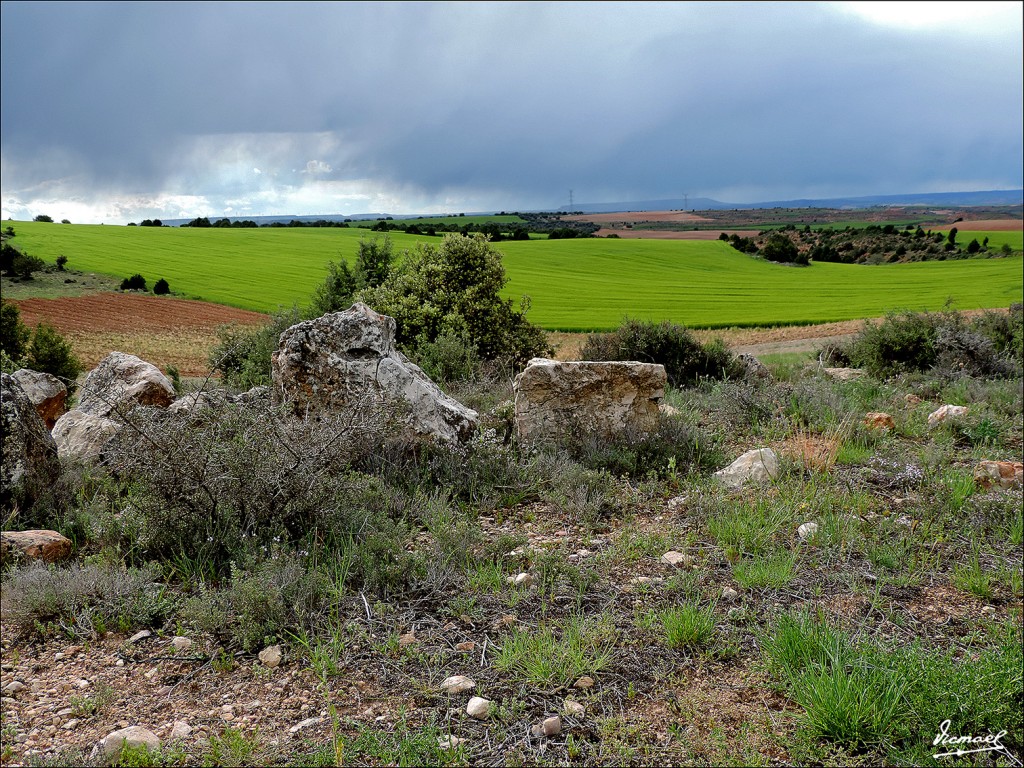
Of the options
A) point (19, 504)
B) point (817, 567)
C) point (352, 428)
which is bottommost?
point (817, 567)

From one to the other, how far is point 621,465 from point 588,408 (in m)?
0.95

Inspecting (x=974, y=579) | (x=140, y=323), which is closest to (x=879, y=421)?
(x=974, y=579)

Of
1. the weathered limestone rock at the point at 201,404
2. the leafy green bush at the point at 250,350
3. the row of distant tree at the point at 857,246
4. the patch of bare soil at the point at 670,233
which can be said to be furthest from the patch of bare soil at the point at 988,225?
the weathered limestone rock at the point at 201,404

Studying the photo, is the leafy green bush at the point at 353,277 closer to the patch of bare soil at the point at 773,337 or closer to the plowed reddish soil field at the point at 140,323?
the plowed reddish soil field at the point at 140,323

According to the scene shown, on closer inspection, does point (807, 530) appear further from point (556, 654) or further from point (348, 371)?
point (348, 371)

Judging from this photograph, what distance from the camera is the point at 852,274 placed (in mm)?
45344

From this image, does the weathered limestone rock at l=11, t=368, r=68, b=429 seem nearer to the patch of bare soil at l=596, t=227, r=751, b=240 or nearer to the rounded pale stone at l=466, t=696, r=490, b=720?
the rounded pale stone at l=466, t=696, r=490, b=720

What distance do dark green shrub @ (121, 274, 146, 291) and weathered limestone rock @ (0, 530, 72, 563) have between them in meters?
20.1

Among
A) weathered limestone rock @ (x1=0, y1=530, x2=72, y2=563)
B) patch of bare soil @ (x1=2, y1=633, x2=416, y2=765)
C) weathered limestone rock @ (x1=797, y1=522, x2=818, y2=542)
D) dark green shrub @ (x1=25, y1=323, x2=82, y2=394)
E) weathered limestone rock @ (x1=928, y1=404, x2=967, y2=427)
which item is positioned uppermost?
dark green shrub @ (x1=25, y1=323, x2=82, y2=394)

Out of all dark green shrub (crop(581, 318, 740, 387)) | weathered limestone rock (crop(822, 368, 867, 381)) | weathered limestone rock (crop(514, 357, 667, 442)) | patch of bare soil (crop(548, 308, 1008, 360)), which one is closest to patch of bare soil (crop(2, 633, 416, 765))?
weathered limestone rock (crop(514, 357, 667, 442))

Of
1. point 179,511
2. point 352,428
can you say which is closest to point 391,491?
point 352,428

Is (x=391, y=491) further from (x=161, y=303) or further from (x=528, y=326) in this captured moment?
(x=161, y=303)

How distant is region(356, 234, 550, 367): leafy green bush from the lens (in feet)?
41.9

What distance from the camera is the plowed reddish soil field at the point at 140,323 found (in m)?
16.6
